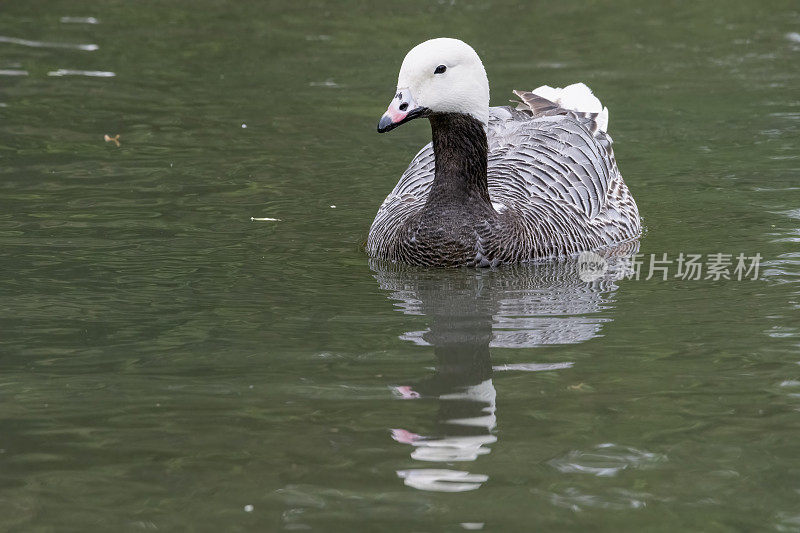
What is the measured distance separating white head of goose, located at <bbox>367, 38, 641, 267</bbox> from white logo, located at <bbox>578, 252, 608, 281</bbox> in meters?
0.09

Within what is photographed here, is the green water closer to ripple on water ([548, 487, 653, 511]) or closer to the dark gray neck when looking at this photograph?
ripple on water ([548, 487, 653, 511])

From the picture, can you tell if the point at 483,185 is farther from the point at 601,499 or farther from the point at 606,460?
the point at 601,499

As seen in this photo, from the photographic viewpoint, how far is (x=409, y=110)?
28.1 ft

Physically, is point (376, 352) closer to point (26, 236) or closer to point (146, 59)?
point (26, 236)

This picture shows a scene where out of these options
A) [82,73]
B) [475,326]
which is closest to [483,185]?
[475,326]

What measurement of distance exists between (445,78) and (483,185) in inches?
37.2

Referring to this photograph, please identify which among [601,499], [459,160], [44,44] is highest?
[44,44]

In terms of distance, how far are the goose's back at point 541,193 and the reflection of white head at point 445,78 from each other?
877 mm

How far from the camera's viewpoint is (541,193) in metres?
9.98

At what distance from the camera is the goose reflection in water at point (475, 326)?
5.70m

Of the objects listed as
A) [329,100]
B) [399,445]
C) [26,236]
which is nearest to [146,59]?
[329,100]

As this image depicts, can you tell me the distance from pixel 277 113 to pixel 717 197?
5.01 m

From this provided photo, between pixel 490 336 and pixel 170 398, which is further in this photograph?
pixel 490 336

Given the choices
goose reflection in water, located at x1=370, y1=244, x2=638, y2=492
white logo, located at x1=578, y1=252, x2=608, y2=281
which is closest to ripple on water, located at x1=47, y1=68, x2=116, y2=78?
goose reflection in water, located at x1=370, y1=244, x2=638, y2=492
